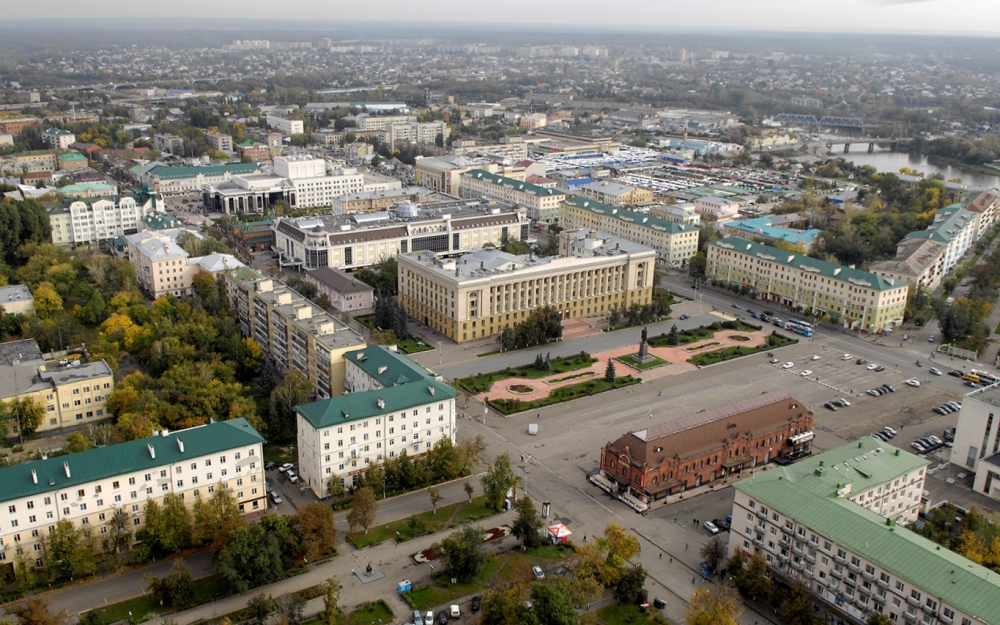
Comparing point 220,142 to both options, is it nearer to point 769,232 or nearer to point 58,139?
point 58,139

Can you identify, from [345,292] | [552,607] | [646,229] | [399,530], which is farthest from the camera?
[646,229]

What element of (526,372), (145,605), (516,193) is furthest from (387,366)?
(516,193)

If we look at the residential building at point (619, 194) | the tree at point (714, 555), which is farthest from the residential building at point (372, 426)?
the residential building at point (619, 194)

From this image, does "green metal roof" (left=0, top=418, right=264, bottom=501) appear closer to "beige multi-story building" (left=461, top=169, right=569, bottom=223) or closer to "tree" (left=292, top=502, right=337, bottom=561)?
"tree" (left=292, top=502, right=337, bottom=561)

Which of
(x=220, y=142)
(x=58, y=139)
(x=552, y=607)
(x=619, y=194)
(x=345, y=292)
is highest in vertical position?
(x=58, y=139)

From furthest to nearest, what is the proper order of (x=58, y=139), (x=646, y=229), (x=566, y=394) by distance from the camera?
(x=58, y=139)
(x=646, y=229)
(x=566, y=394)

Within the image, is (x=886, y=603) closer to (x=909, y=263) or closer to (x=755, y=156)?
(x=909, y=263)

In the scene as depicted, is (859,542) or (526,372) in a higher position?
(859,542)

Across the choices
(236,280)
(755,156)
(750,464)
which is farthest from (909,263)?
(755,156)
